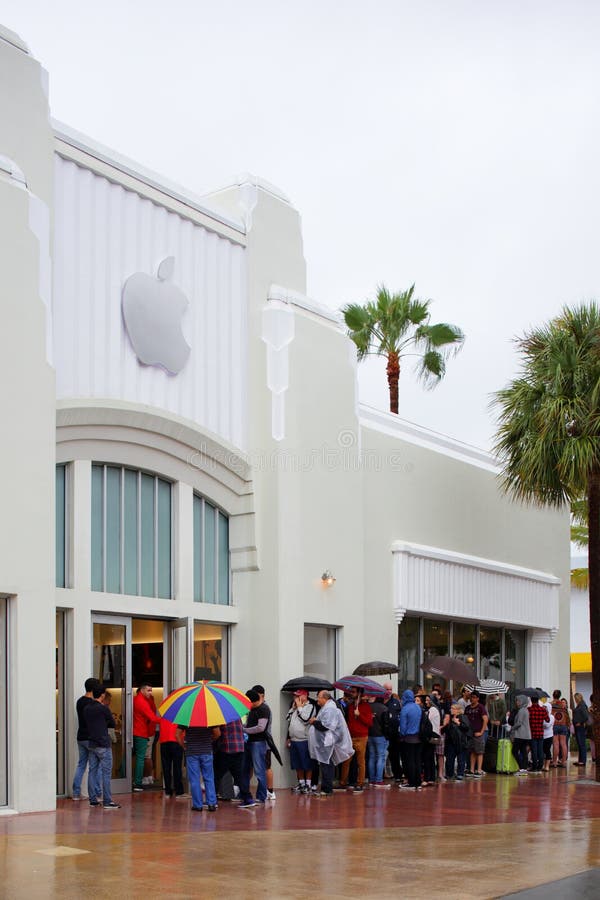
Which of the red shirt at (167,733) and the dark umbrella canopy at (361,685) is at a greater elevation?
the dark umbrella canopy at (361,685)

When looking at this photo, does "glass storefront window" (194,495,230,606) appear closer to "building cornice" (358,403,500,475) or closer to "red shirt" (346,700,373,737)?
"red shirt" (346,700,373,737)

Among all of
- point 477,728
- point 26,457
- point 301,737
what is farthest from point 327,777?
point 26,457

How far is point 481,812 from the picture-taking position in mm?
15312

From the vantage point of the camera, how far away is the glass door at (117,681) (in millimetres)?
16891

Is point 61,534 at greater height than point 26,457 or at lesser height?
lesser

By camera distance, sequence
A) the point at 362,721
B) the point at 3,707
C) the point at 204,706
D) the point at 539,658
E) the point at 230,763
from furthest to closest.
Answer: the point at 539,658 < the point at 362,721 < the point at 230,763 < the point at 3,707 < the point at 204,706

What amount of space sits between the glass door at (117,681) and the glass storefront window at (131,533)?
1.86ft

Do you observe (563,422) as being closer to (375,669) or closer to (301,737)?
(375,669)

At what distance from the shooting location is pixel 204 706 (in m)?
14.2

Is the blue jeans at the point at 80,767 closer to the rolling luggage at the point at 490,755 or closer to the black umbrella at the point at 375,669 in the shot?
the black umbrella at the point at 375,669

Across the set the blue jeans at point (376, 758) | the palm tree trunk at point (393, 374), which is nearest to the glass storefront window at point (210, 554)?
the blue jeans at point (376, 758)

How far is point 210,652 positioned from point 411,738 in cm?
355

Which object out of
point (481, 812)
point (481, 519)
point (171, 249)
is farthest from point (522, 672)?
point (171, 249)

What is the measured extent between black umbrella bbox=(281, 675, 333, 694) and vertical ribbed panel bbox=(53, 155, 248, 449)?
3.94 meters
